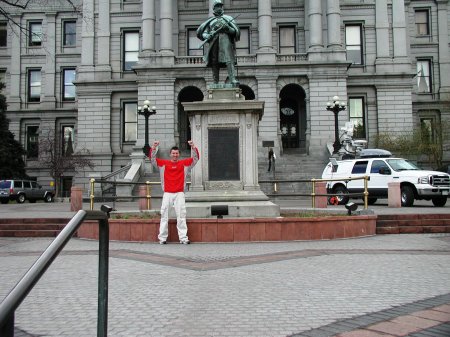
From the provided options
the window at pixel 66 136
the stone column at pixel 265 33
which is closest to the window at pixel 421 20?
the stone column at pixel 265 33

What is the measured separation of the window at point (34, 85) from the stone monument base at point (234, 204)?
45.1 m

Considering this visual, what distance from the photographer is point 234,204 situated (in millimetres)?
12562

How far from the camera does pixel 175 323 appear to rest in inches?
192

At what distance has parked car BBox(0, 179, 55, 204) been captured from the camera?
39.2 metres

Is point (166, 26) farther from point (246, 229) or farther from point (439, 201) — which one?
point (246, 229)

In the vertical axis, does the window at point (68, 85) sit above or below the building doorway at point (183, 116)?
above

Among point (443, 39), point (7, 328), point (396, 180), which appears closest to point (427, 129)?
point (443, 39)

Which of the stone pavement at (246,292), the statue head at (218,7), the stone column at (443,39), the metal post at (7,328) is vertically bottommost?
the stone pavement at (246,292)

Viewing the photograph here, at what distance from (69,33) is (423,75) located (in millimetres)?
36945

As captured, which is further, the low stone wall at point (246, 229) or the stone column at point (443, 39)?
the stone column at point (443, 39)

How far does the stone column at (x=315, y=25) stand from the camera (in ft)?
126

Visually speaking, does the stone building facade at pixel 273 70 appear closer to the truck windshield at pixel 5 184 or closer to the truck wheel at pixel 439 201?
the truck windshield at pixel 5 184

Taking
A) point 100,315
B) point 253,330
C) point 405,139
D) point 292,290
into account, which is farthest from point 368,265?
point 405,139

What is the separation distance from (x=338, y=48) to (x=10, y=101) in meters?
35.0
